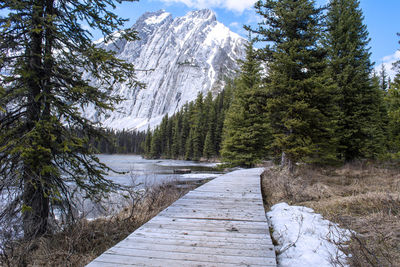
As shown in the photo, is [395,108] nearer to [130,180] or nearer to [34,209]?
[130,180]

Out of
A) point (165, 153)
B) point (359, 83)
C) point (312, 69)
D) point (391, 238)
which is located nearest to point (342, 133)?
point (359, 83)

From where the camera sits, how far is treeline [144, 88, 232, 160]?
43906mm

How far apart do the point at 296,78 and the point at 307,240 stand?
8748 millimetres

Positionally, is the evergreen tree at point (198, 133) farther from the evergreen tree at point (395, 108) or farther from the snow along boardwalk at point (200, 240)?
the snow along boardwalk at point (200, 240)

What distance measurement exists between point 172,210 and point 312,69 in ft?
30.3

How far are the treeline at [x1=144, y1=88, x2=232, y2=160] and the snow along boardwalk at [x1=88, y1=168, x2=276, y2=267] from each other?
1417 inches

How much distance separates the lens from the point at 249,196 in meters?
5.57

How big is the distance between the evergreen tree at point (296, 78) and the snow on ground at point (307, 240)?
18.1 ft

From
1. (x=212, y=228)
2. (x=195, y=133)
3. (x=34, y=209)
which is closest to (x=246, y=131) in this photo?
(x=212, y=228)

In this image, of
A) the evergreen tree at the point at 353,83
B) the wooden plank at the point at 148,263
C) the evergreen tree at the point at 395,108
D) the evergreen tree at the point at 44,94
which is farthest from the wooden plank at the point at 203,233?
the evergreen tree at the point at 353,83

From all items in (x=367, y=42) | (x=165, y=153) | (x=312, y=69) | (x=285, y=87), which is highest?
(x=367, y=42)

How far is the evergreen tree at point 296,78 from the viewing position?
9.20 meters

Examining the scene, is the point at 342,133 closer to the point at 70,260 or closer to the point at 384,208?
the point at 384,208

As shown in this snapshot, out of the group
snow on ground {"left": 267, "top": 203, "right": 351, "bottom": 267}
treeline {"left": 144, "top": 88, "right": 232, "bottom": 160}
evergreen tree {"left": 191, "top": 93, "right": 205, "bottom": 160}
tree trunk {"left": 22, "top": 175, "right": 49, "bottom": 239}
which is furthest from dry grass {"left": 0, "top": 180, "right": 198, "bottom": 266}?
evergreen tree {"left": 191, "top": 93, "right": 205, "bottom": 160}
